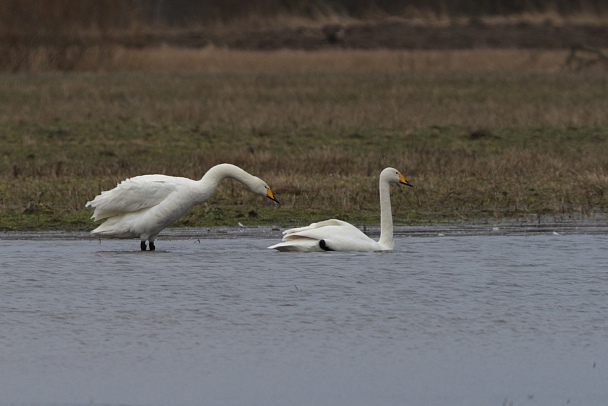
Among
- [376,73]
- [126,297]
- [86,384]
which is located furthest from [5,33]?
[86,384]

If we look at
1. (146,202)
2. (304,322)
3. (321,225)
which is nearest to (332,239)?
(321,225)

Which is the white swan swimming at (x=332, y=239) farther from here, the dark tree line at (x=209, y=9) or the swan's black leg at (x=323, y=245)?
the dark tree line at (x=209, y=9)

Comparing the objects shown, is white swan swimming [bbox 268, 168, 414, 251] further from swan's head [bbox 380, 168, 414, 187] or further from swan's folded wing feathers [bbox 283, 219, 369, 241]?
swan's head [bbox 380, 168, 414, 187]

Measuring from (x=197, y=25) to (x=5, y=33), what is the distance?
53.6ft

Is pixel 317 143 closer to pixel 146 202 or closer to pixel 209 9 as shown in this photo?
pixel 146 202

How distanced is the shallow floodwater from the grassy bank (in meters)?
1.63

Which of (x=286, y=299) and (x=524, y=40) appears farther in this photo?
(x=524, y=40)

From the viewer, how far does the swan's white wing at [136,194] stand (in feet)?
33.7

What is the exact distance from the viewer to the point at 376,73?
3175 centimetres

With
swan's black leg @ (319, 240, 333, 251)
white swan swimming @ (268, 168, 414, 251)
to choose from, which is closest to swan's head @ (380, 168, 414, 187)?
white swan swimming @ (268, 168, 414, 251)

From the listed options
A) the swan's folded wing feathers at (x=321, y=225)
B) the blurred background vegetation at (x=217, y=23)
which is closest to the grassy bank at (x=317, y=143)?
the swan's folded wing feathers at (x=321, y=225)

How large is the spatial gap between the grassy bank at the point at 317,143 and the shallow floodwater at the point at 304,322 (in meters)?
1.63

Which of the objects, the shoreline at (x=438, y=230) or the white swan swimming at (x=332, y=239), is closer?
the white swan swimming at (x=332, y=239)

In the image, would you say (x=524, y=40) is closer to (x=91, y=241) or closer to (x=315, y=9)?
(x=315, y=9)
